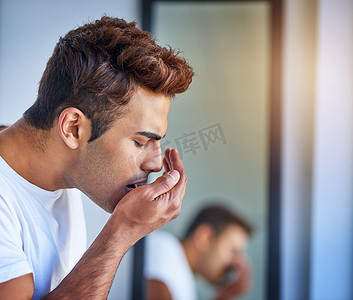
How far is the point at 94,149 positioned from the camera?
2.06 ft

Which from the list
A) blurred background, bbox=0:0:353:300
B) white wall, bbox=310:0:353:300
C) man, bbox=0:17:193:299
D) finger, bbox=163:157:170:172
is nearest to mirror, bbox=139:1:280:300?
blurred background, bbox=0:0:353:300

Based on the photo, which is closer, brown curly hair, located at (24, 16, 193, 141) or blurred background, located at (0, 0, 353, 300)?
brown curly hair, located at (24, 16, 193, 141)

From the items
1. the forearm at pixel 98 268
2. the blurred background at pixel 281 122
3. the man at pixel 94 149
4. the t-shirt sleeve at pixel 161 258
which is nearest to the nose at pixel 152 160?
the man at pixel 94 149

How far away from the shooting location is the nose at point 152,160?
0.65 metres

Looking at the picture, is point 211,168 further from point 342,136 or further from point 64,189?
point 64,189

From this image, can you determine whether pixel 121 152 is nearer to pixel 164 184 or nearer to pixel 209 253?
pixel 164 184

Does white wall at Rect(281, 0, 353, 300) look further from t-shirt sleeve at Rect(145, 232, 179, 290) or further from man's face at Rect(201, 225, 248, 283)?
t-shirt sleeve at Rect(145, 232, 179, 290)

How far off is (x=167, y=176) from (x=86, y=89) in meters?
0.17

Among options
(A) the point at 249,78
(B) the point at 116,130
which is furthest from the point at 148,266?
(B) the point at 116,130

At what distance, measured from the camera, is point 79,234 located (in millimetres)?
695

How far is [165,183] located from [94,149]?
115mm

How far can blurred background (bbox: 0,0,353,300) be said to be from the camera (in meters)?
1.58

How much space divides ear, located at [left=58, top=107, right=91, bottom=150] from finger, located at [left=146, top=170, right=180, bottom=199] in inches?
4.7

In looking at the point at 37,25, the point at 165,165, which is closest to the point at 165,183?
the point at 165,165
